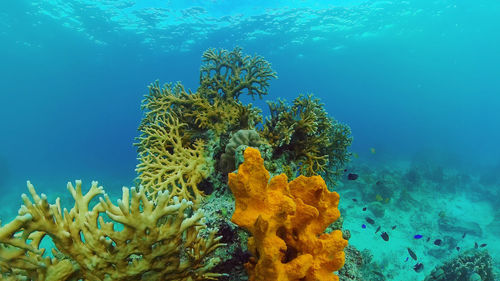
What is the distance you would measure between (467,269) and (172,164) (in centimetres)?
964

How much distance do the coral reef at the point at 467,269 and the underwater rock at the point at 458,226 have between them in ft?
20.5

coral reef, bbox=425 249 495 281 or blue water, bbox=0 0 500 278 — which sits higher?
blue water, bbox=0 0 500 278

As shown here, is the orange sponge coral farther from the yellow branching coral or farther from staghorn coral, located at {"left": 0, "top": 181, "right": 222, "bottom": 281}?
the yellow branching coral

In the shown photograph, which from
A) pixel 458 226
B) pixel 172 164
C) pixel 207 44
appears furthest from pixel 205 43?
pixel 172 164

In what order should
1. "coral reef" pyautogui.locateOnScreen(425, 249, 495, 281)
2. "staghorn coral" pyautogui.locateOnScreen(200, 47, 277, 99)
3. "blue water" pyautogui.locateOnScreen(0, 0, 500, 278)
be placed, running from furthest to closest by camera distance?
"blue water" pyautogui.locateOnScreen(0, 0, 500, 278), "coral reef" pyautogui.locateOnScreen(425, 249, 495, 281), "staghorn coral" pyautogui.locateOnScreen(200, 47, 277, 99)

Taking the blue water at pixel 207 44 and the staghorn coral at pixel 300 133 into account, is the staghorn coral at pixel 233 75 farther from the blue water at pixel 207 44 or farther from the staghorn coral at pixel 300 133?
the blue water at pixel 207 44

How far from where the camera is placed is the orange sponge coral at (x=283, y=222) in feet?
6.59

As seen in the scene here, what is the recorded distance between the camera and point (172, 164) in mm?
4703

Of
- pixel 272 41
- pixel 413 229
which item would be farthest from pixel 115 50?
pixel 413 229

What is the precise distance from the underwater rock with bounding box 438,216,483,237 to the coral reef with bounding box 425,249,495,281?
6.25 metres

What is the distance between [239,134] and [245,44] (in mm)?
46961

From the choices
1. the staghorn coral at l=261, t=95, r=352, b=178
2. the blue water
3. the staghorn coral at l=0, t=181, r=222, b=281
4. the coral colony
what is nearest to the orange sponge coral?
the coral colony

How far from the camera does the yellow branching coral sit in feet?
14.1

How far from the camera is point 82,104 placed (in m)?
147
